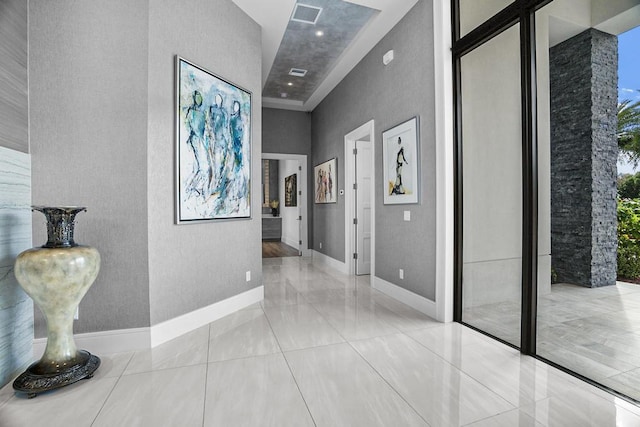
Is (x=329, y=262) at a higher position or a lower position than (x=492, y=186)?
lower

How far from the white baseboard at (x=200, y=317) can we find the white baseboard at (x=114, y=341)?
0.08 metres

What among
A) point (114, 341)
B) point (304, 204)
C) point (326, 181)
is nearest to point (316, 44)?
point (326, 181)

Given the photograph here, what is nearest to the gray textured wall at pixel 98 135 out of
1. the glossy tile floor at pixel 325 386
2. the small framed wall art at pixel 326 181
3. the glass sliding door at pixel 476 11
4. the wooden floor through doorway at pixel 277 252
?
the glossy tile floor at pixel 325 386

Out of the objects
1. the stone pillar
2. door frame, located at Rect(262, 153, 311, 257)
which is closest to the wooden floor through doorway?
door frame, located at Rect(262, 153, 311, 257)

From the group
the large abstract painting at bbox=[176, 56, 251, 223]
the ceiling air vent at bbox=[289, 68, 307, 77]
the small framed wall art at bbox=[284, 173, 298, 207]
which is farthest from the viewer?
the small framed wall art at bbox=[284, 173, 298, 207]

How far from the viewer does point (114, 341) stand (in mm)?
2420

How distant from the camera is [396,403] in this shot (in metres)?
1.76

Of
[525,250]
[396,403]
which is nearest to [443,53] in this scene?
[525,250]

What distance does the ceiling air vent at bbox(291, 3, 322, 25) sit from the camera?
3.51m

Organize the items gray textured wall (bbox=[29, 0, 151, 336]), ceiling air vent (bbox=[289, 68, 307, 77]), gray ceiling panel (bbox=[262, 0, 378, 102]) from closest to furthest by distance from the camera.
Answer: gray textured wall (bbox=[29, 0, 151, 336]) → gray ceiling panel (bbox=[262, 0, 378, 102]) → ceiling air vent (bbox=[289, 68, 307, 77])

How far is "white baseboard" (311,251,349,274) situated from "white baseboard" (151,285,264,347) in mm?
1905

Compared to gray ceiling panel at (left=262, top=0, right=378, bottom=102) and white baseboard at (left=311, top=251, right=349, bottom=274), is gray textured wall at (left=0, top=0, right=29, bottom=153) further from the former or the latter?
white baseboard at (left=311, top=251, right=349, bottom=274)

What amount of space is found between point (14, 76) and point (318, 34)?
3139 millimetres

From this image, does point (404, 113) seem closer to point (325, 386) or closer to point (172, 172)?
point (172, 172)
